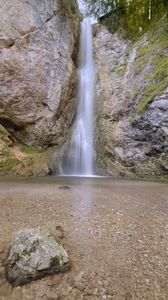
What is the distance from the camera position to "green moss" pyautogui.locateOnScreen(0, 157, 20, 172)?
8953mm

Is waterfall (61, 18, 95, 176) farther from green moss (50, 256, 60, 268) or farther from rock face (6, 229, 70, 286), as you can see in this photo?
green moss (50, 256, 60, 268)

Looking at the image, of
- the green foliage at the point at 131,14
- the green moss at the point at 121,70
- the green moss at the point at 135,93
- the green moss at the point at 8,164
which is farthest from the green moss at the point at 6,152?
the green foliage at the point at 131,14

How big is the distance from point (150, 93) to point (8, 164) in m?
6.77

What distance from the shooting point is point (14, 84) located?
33.4 feet

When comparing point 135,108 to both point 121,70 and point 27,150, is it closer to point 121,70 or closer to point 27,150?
point 121,70

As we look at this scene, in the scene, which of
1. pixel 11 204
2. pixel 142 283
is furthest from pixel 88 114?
pixel 142 283

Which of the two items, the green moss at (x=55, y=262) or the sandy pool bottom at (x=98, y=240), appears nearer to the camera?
the sandy pool bottom at (x=98, y=240)

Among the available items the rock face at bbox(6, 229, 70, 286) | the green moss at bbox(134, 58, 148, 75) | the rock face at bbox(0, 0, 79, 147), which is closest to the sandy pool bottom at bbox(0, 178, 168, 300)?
the rock face at bbox(6, 229, 70, 286)

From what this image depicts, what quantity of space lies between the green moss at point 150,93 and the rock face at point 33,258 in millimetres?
7508

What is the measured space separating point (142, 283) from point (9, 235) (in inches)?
68.9

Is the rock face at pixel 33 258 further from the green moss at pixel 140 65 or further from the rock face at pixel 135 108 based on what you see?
the green moss at pixel 140 65

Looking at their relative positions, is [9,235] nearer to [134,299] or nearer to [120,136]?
[134,299]

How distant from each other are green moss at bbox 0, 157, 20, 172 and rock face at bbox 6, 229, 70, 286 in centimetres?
712

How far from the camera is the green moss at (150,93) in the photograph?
27.7ft
